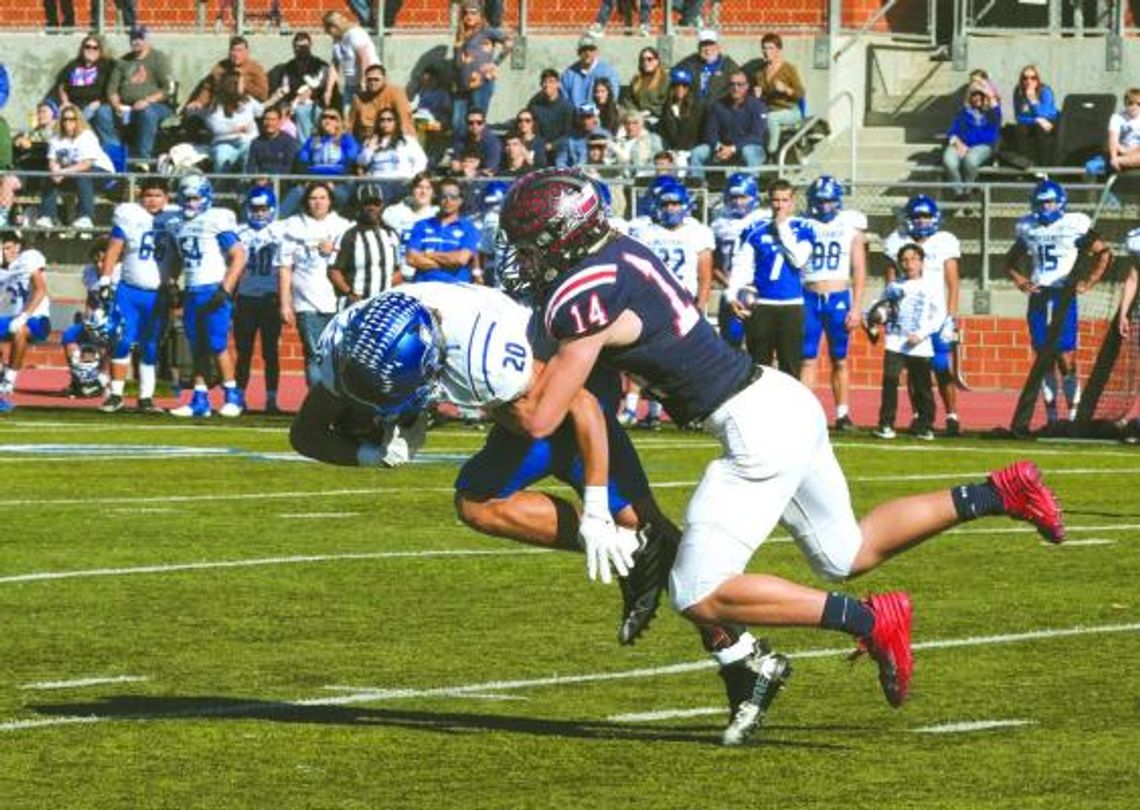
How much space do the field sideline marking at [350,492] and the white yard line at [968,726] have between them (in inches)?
267

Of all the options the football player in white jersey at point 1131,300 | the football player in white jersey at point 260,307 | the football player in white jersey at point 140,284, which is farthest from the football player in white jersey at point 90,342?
the football player in white jersey at point 1131,300

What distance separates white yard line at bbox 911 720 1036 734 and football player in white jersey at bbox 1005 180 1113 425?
38.2 feet

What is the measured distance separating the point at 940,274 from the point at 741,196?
174 centimetres

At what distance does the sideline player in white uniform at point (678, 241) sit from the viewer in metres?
19.7

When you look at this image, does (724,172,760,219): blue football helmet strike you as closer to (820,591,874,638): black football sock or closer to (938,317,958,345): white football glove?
(938,317,958,345): white football glove

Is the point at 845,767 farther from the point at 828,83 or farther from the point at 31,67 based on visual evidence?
the point at 31,67

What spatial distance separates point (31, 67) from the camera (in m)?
28.3

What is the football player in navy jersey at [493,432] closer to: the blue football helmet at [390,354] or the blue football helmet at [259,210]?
the blue football helmet at [390,354]

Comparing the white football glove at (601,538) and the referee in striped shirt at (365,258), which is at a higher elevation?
the white football glove at (601,538)

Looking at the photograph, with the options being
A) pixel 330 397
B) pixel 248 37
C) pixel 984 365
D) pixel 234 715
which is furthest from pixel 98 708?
pixel 248 37

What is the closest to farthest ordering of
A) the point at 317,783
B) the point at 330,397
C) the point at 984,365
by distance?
the point at 317,783, the point at 330,397, the point at 984,365

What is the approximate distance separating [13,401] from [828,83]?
8.03 meters

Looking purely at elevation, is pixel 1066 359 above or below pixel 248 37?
below

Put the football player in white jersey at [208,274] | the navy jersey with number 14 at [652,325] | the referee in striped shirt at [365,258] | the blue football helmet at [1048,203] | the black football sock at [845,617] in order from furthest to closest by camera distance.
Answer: the football player in white jersey at [208,274], the blue football helmet at [1048,203], the referee in striped shirt at [365,258], the black football sock at [845,617], the navy jersey with number 14 at [652,325]
